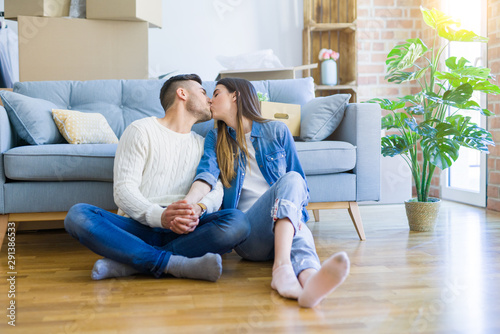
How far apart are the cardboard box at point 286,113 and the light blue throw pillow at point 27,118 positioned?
1078 mm

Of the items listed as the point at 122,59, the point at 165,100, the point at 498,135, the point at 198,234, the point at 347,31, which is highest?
the point at 347,31

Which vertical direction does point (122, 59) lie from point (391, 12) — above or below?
below

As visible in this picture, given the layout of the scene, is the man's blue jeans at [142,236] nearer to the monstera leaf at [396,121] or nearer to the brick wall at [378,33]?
the monstera leaf at [396,121]

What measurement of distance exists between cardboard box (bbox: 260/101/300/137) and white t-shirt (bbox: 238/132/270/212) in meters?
0.62

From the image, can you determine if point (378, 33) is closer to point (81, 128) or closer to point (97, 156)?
point (81, 128)

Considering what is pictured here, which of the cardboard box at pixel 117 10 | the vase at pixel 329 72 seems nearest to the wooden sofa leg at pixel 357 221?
the cardboard box at pixel 117 10

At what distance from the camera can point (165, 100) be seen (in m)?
2.07

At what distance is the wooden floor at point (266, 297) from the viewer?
4.10 feet

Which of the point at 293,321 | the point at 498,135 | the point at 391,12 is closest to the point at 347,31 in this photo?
the point at 391,12

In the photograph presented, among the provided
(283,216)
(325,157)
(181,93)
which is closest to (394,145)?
(325,157)

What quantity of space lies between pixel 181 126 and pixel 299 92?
1069 millimetres

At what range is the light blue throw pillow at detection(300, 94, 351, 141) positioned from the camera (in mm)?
A: 2510

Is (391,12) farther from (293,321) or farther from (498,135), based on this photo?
(293,321)

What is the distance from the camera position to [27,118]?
94.5 inches
